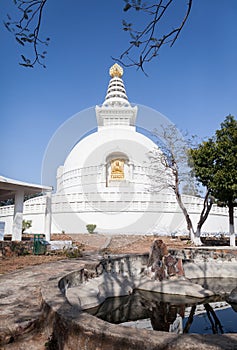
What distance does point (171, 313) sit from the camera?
579 centimetres

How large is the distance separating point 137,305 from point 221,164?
35.7 ft

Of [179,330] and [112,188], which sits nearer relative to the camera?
[179,330]

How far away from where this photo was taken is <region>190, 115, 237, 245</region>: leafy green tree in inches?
558

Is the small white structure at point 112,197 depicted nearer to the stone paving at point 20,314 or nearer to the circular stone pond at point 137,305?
the circular stone pond at point 137,305

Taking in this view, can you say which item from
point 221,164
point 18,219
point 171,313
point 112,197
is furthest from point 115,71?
point 171,313

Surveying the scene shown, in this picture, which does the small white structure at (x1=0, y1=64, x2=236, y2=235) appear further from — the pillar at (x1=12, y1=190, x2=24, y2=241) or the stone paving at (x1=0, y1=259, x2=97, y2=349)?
the stone paving at (x1=0, y1=259, x2=97, y2=349)

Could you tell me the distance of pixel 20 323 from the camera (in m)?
3.13

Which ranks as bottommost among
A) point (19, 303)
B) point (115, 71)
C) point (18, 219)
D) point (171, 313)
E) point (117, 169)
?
point (171, 313)

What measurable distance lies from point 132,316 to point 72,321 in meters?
3.63

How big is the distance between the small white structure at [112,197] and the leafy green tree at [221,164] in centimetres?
758

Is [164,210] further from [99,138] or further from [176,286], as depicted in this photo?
[176,286]

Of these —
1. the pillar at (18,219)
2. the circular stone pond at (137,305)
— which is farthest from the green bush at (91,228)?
the circular stone pond at (137,305)

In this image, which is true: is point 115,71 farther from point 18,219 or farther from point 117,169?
point 18,219

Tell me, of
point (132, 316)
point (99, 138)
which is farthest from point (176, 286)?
point (99, 138)
